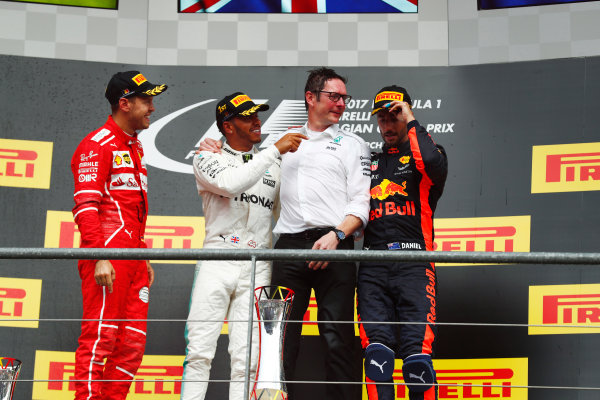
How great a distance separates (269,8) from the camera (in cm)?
431

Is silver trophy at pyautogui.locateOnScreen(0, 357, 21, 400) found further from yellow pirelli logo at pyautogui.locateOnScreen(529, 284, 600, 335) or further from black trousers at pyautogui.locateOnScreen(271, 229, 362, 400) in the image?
yellow pirelli logo at pyautogui.locateOnScreen(529, 284, 600, 335)

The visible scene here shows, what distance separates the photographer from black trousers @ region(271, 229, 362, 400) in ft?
9.64

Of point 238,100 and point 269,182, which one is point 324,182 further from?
point 238,100

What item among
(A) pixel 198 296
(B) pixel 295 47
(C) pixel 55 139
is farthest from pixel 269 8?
(A) pixel 198 296

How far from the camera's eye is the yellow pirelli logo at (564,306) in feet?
12.0

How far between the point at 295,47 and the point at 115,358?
1933mm

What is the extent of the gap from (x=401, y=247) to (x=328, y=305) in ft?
1.10

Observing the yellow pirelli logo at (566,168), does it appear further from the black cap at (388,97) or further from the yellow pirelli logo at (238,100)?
the yellow pirelli logo at (238,100)

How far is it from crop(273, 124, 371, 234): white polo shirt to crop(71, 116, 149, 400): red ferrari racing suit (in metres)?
0.55

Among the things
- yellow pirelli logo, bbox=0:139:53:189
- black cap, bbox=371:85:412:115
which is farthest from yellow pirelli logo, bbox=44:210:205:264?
black cap, bbox=371:85:412:115

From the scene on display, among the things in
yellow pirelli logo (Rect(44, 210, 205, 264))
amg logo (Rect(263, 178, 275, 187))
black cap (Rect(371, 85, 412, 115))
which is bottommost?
yellow pirelli logo (Rect(44, 210, 205, 264))

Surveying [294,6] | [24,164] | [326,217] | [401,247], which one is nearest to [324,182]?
[326,217]

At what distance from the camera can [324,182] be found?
3.16 metres

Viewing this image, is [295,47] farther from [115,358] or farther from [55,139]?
[115,358]
